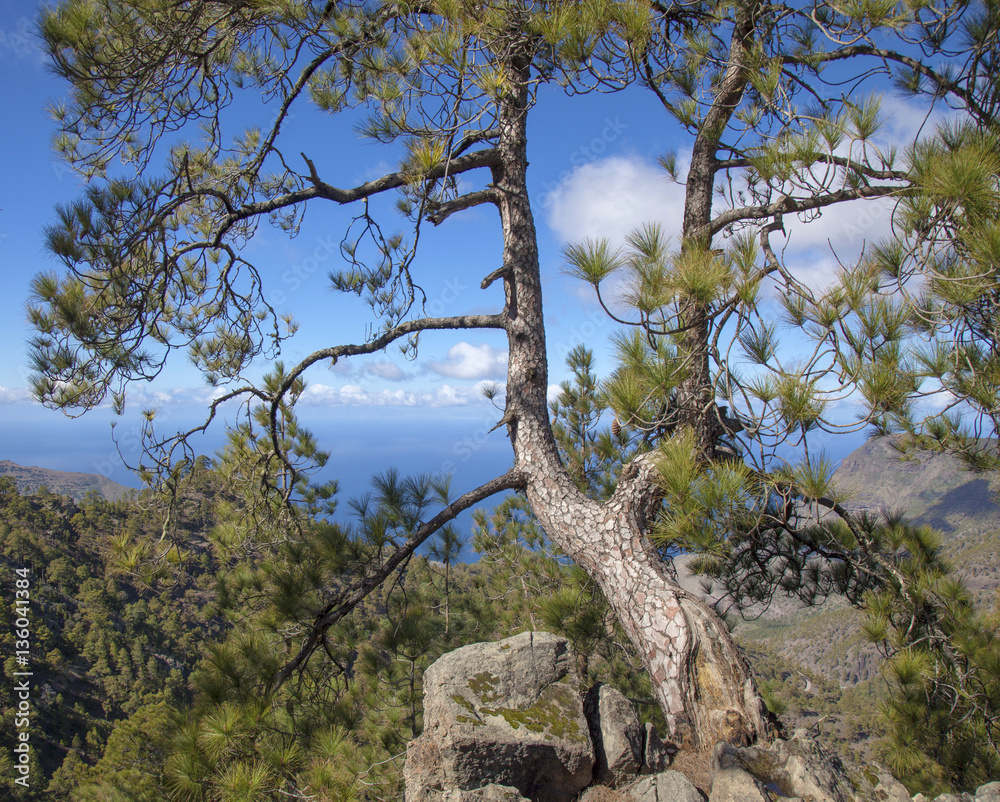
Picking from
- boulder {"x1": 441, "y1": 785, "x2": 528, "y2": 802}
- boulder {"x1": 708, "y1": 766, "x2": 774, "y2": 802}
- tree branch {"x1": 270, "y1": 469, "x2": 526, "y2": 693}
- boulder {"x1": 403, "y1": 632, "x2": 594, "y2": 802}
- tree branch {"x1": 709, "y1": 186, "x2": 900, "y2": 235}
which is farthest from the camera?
tree branch {"x1": 270, "y1": 469, "x2": 526, "y2": 693}

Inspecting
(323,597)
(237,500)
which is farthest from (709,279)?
(237,500)

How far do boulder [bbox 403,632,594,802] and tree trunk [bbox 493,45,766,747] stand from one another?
1.21 ft

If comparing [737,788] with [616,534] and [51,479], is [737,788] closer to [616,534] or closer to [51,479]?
[616,534]

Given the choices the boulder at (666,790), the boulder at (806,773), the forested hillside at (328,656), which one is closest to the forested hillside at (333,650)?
the forested hillside at (328,656)

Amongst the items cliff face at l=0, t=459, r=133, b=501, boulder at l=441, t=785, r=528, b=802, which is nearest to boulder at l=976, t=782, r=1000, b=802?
A: boulder at l=441, t=785, r=528, b=802

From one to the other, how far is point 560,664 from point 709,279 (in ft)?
5.51

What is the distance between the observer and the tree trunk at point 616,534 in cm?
170

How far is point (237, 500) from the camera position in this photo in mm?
4375

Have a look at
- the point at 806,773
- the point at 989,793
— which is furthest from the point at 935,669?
the point at 806,773

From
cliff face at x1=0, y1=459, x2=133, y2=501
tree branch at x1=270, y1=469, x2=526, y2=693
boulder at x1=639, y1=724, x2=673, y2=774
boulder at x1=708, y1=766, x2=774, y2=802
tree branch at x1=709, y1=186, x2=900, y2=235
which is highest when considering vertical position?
cliff face at x1=0, y1=459, x2=133, y2=501

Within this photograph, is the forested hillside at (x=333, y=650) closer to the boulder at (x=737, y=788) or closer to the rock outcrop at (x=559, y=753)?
the rock outcrop at (x=559, y=753)

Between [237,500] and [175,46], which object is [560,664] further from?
[237,500]

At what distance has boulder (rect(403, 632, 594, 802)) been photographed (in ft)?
5.43

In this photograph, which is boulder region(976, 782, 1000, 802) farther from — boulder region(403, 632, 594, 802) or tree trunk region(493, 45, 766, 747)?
boulder region(403, 632, 594, 802)
